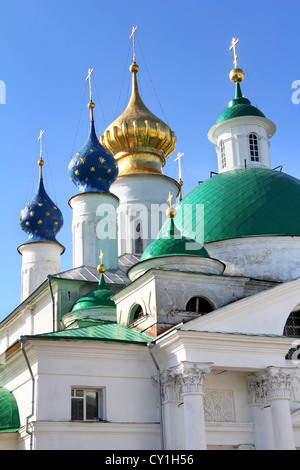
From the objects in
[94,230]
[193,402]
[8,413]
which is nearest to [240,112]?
[94,230]

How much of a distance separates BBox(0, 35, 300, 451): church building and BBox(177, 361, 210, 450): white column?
2cm

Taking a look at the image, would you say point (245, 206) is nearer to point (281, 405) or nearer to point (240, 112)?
point (240, 112)

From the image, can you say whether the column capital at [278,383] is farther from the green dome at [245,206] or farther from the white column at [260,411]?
the green dome at [245,206]

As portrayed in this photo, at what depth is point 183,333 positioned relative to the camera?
12.0 meters

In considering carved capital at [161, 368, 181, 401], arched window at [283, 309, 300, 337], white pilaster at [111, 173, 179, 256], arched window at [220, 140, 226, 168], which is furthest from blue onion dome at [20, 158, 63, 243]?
carved capital at [161, 368, 181, 401]

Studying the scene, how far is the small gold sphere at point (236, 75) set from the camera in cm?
2070

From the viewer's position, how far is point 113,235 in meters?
19.4

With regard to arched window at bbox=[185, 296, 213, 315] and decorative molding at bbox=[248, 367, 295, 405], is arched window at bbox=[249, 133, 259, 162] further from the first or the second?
decorative molding at bbox=[248, 367, 295, 405]

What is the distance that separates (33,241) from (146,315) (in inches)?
397

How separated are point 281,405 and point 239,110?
9653mm

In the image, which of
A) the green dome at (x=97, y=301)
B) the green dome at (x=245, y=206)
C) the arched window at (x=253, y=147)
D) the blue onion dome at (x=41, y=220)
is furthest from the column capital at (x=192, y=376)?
the blue onion dome at (x=41, y=220)

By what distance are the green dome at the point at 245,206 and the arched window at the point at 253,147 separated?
1435mm
